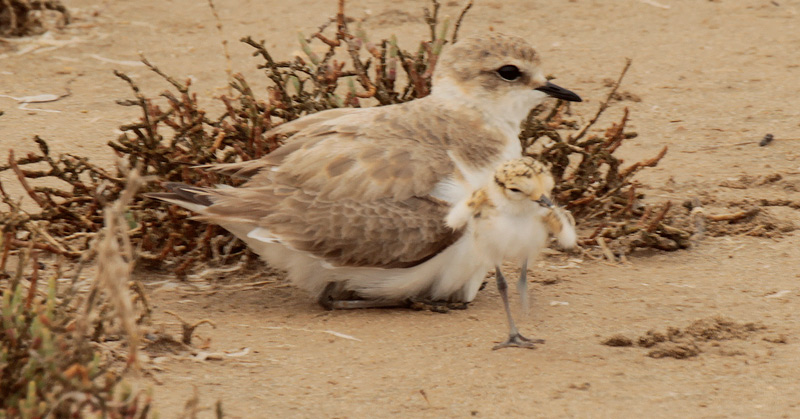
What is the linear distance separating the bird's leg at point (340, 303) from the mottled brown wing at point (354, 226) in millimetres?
225

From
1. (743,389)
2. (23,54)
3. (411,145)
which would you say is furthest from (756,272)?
(23,54)

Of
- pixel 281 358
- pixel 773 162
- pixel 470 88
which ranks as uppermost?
pixel 470 88

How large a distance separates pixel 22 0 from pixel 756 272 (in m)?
5.75

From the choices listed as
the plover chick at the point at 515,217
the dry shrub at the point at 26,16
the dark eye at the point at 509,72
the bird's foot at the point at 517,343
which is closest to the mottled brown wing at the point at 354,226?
the plover chick at the point at 515,217

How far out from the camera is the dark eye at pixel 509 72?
5.25 m

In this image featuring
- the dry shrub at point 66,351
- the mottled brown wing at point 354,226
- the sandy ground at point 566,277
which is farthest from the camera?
the mottled brown wing at point 354,226

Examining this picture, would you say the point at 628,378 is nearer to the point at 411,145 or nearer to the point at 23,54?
the point at 411,145

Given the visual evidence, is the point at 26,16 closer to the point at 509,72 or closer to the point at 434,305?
the point at 509,72

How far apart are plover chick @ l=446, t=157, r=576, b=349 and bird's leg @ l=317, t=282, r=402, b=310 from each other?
0.61m

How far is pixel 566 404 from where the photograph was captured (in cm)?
393

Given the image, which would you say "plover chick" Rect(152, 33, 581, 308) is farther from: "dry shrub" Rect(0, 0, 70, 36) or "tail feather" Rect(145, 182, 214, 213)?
"dry shrub" Rect(0, 0, 70, 36)

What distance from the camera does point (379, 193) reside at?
486 centimetres

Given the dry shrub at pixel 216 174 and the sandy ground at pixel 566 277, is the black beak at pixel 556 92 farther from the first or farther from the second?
the sandy ground at pixel 566 277

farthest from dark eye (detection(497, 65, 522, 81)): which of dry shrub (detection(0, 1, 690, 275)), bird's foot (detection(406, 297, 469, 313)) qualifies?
bird's foot (detection(406, 297, 469, 313))
